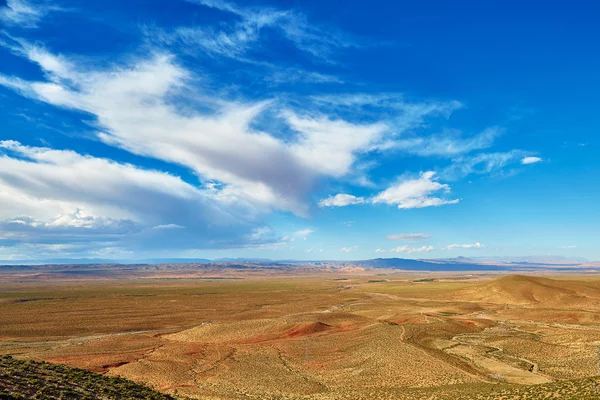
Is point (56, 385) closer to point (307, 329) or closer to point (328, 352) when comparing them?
point (328, 352)

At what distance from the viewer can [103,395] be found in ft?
82.0

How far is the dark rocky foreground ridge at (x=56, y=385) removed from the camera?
2235 centimetres

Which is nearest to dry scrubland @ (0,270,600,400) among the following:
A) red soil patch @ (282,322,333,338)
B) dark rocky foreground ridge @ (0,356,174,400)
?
red soil patch @ (282,322,333,338)

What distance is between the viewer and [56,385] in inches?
970

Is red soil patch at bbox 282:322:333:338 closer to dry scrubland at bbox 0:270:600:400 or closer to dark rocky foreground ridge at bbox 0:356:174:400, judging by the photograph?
dry scrubland at bbox 0:270:600:400

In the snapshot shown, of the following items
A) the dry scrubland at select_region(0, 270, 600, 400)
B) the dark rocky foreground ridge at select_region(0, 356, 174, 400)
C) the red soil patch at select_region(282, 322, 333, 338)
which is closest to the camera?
the dark rocky foreground ridge at select_region(0, 356, 174, 400)

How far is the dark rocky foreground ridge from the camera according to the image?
2235cm

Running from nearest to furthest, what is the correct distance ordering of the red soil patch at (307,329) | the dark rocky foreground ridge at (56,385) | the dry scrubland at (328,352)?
1. the dark rocky foreground ridge at (56,385)
2. the dry scrubland at (328,352)
3. the red soil patch at (307,329)

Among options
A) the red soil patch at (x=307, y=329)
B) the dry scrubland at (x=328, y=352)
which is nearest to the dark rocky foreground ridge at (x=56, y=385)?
the dry scrubland at (x=328, y=352)

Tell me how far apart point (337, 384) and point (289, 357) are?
11839 mm

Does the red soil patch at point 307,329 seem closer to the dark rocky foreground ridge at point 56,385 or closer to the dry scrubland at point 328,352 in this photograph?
the dry scrubland at point 328,352

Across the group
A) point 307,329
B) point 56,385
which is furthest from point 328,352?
point 56,385

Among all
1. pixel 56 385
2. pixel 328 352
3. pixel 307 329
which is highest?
pixel 56 385

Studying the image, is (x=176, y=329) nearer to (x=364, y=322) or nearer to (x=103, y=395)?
(x=364, y=322)
